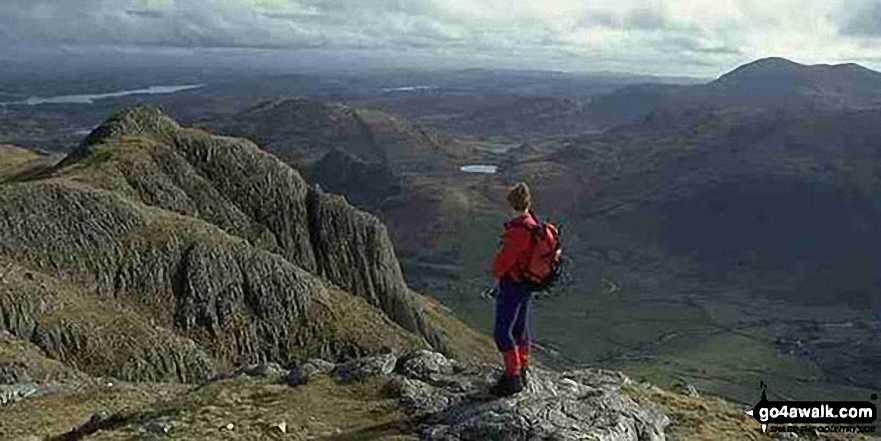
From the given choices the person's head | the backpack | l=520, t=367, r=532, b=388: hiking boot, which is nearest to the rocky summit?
l=520, t=367, r=532, b=388: hiking boot

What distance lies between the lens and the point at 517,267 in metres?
21.3

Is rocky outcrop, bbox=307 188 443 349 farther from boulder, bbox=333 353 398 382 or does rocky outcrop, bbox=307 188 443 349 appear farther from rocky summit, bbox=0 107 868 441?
boulder, bbox=333 353 398 382

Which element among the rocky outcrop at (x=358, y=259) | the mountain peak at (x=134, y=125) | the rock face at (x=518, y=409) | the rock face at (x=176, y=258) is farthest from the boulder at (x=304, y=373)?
the rocky outcrop at (x=358, y=259)

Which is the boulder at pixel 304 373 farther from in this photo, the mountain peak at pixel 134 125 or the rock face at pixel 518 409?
the mountain peak at pixel 134 125

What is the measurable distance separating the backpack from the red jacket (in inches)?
3.1

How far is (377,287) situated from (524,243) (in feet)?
310

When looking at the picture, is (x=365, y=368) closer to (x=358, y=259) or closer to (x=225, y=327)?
(x=225, y=327)

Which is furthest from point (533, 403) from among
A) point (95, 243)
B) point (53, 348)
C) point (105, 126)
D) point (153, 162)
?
point (105, 126)

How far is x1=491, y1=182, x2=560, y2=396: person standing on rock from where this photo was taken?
2106 cm

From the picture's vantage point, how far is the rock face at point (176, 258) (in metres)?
64.6

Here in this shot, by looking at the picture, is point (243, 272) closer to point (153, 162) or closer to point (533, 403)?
point (153, 162)

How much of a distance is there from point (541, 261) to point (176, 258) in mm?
63891

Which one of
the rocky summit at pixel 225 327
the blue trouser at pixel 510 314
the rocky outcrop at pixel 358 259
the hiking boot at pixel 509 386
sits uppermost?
the blue trouser at pixel 510 314

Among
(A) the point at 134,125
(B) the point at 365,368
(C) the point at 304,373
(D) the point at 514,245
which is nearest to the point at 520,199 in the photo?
(D) the point at 514,245
